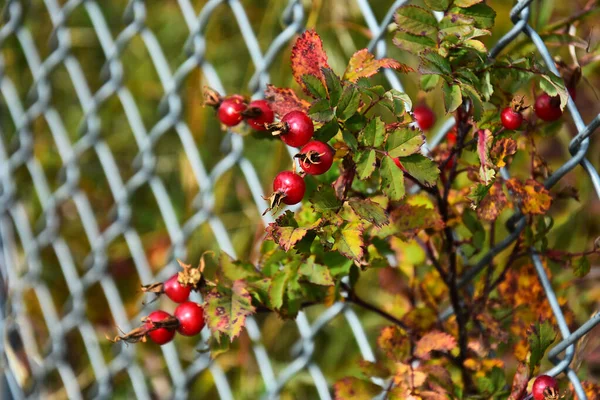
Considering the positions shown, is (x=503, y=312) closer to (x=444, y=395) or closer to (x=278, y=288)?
(x=444, y=395)

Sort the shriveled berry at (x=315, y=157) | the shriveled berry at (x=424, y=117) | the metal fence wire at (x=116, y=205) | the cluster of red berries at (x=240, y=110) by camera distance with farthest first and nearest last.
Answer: the metal fence wire at (x=116, y=205) < the shriveled berry at (x=424, y=117) < the cluster of red berries at (x=240, y=110) < the shriveled berry at (x=315, y=157)

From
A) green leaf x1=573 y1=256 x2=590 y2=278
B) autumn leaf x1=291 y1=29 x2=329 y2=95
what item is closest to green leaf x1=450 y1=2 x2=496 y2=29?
autumn leaf x1=291 y1=29 x2=329 y2=95

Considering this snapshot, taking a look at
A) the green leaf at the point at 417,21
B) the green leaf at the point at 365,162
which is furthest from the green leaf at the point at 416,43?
the green leaf at the point at 365,162

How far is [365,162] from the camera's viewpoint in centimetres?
52

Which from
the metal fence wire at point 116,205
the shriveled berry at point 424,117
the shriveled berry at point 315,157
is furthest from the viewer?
the metal fence wire at point 116,205

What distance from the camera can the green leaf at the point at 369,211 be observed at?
505mm

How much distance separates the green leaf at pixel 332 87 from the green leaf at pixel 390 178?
0.19 feet

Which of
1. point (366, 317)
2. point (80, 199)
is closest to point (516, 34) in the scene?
point (366, 317)

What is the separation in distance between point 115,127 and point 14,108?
1.24 ft

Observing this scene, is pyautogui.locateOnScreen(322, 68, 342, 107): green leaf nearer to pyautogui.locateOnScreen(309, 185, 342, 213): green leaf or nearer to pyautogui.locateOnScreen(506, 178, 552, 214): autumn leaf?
pyautogui.locateOnScreen(309, 185, 342, 213): green leaf

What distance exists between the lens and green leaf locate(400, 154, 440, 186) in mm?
521

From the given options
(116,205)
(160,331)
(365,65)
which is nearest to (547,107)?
(365,65)

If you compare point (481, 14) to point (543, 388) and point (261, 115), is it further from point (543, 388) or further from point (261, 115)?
point (543, 388)

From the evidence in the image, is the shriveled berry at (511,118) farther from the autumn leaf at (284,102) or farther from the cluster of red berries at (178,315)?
the cluster of red berries at (178,315)
